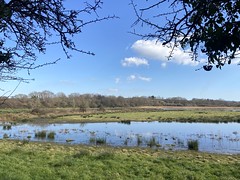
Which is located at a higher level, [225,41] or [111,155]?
[225,41]

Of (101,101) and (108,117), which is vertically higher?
(101,101)

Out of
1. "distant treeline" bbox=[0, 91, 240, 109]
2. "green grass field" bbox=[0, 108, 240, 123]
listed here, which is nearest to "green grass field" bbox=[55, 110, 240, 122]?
"green grass field" bbox=[0, 108, 240, 123]

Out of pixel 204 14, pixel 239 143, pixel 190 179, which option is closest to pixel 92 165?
pixel 190 179

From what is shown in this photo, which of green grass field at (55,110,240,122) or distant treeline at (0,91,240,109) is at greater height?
distant treeline at (0,91,240,109)

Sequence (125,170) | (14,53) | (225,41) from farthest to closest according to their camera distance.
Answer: (125,170) < (14,53) < (225,41)

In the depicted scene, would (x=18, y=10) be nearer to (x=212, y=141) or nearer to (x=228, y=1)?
(x=228, y=1)

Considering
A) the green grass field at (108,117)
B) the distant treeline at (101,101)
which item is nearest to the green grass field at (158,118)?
the green grass field at (108,117)

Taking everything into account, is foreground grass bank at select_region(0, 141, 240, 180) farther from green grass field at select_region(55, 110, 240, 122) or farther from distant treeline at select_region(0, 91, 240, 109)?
distant treeline at select_region(0, 91, 240, 109)

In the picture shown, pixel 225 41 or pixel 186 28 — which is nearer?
pixel 225 41

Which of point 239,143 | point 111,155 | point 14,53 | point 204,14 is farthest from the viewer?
point 239,143

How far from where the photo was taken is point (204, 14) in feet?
9.29

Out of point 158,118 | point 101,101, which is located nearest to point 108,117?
point 158,118

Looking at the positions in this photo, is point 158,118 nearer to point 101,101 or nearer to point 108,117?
point 108,117

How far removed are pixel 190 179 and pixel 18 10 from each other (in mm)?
8218
